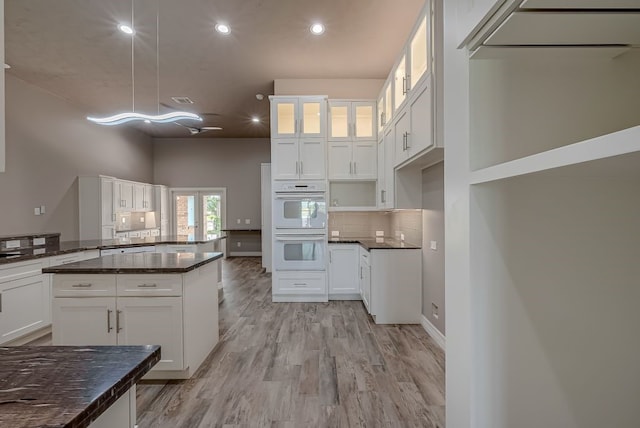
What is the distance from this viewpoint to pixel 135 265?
2.41 meters

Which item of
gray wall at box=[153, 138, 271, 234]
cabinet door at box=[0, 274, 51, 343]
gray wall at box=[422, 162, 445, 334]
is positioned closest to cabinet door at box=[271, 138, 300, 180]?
gray wall at box=[422, 162, 445, 334]

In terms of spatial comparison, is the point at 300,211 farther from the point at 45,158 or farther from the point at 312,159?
the point at 45,158

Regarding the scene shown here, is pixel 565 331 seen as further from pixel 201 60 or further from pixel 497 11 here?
pixel 201 60

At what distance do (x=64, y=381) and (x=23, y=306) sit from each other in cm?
345

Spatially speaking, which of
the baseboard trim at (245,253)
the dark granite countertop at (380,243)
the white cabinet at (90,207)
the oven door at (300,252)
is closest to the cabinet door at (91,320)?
the oven door at (300,252)

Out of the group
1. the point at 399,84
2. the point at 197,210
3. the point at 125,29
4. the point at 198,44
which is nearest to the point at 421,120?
the point at 399,84

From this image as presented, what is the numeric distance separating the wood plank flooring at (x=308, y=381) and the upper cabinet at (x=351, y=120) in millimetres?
2670

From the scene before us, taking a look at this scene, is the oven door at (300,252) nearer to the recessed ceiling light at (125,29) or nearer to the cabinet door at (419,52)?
the cabinet door at (419,52)

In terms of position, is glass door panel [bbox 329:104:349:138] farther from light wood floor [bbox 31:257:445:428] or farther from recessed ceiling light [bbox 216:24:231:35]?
light wood floor [bbox 31:257:445:428]

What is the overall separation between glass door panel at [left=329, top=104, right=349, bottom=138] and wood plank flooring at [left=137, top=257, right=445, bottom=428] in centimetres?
271

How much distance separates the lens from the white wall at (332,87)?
16.5 feet

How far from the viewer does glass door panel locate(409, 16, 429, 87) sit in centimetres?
254

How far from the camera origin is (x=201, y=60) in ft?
14.5

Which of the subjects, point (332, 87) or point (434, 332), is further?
point (332, 87)
